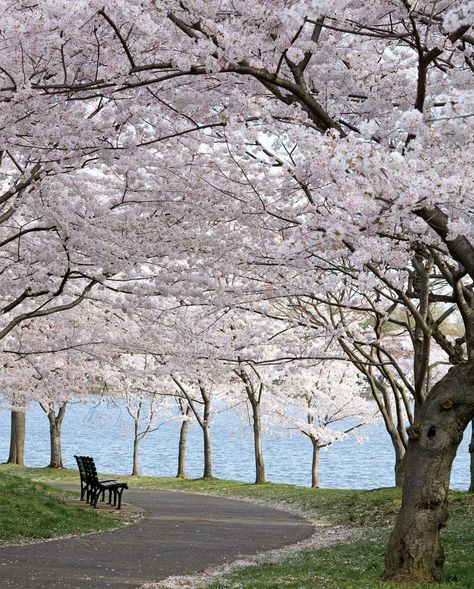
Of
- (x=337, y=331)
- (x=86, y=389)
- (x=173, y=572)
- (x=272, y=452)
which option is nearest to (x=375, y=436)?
(x=272, y=452)

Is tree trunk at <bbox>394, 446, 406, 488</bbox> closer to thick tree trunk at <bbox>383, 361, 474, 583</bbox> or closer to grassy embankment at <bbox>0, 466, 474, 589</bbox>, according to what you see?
grassy embankment at <bbox>0, 466, 474, 589</bbox>

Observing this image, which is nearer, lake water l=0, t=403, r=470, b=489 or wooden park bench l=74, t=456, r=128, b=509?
wooden park bench l=74, t=456, r=128, b=509

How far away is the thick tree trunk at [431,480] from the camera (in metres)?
7.19

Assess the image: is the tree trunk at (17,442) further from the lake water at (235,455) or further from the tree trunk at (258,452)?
the tree trunk at (258,452)

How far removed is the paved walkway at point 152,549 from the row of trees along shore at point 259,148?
10.4ft

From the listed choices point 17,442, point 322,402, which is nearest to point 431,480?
point 322,402

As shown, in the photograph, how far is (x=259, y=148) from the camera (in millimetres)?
10383

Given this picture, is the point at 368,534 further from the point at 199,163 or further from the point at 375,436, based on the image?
the point at 375,436

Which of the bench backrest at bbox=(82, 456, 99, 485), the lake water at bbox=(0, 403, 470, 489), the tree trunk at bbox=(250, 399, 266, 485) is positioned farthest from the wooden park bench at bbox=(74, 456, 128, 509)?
the lake water at bbox=(0, 403, 470, 489)

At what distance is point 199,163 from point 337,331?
434 cm

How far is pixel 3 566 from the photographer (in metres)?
8.88

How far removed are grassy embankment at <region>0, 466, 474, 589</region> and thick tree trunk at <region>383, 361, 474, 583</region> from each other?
31cm

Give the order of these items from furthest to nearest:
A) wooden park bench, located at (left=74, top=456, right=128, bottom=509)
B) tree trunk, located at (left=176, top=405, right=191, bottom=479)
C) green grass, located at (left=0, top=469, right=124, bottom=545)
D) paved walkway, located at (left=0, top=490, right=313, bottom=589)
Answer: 1. tree trunk, located at (left=176, top=405, right=191, bottom=479)
2. wooden park bench, located at (left=74, top=456, right=128, bottom=509)
3. green grass, located at (left=0, top=469, right=124, bottom=545)
4. paved walkway, located at (left=0, top=490, right=313, bottom=589)

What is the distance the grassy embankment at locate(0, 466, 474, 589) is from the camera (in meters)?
7.21
